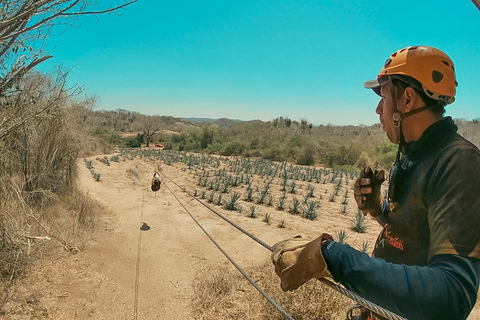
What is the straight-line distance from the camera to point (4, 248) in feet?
12.8

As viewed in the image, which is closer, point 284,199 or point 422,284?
point 422,284

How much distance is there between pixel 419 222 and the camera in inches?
45.2

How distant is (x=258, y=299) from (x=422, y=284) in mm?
3171

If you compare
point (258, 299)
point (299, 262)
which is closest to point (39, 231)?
point (258, 299)

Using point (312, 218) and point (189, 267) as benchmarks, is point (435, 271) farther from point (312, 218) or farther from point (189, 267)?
point (312, 218)

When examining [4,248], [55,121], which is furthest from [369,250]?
[55,121]

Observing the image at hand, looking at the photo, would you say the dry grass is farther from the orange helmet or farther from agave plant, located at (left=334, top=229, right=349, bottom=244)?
agave plant, located at (left=334, top=229, right=349, bottom=244)

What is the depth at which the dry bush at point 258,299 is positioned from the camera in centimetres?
312

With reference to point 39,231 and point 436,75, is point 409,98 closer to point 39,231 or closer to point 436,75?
point 436,75

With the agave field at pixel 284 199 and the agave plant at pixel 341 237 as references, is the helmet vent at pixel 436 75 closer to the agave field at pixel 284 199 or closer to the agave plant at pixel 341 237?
the agave plant at pixel 341 237

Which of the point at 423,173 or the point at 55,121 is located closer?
the point at 423,173

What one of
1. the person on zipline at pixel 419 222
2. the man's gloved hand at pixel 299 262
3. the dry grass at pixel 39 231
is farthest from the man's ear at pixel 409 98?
the dry grass at pixel 39 231

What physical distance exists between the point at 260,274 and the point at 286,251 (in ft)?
10.9

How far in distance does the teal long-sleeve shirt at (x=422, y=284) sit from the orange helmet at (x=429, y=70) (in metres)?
0.67
